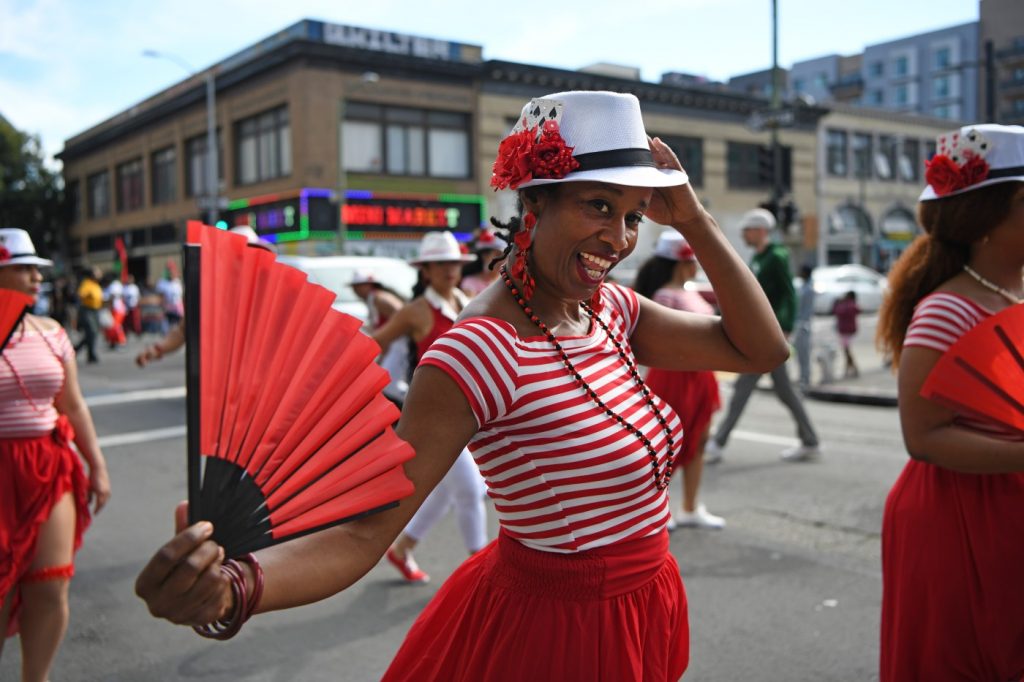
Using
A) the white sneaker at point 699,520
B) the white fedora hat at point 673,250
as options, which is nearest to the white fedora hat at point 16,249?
the white fedora hat at point 673,250

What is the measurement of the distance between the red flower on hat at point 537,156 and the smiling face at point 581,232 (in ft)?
0.19

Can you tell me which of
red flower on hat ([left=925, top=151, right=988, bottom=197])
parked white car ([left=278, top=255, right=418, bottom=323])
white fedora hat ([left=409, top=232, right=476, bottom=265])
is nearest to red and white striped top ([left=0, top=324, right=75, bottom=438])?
white fedora hat ([left=409, top=232, right=476, bottom=265])

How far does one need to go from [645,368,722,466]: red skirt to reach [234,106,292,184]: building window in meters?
25.5

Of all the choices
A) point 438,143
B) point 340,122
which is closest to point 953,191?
point 340,122

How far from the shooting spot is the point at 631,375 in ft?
6.81

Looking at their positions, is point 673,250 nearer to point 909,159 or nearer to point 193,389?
point 193,389

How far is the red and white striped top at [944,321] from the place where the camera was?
259 cm

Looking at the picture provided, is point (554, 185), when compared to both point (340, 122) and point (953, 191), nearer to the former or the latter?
point (953, 191)

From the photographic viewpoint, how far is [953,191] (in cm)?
274

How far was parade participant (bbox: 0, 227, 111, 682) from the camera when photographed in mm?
3578

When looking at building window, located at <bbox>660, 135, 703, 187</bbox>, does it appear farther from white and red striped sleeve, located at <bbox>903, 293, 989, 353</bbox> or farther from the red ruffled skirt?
white and red striped sleeve, located at <bbox>903, 293, 989, 353</bbox>

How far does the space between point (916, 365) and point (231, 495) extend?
2.05 meters

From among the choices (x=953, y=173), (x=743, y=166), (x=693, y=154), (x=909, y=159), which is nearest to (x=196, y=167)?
(x=693, y=154)

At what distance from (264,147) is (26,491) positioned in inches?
1163
